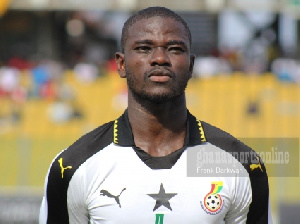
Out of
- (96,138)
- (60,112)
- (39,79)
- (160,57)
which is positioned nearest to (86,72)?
(39,79)

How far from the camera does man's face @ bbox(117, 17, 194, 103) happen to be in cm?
356

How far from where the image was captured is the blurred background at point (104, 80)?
497 inches

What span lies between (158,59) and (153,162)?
0.54 meters

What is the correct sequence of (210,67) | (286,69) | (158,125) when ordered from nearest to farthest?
(158,125) < (286,69) < (210,67)

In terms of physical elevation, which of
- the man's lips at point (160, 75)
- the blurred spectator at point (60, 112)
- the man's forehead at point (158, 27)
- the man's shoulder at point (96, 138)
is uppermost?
the blurred spectator at point (60, 112)

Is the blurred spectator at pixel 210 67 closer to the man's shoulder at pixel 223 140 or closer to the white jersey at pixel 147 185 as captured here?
the man's shoulder at pixel 223 140

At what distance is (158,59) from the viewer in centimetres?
354

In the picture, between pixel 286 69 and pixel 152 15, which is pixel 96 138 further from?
pixel 286 69

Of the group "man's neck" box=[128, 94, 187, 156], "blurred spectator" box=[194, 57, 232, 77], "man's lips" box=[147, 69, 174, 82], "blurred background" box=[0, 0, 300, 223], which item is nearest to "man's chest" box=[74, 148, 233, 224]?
"man's neck" box=[128, 94, 187, 156]

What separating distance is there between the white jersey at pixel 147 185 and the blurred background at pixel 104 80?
5643 mm

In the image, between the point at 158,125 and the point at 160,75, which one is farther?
the point at 158,125

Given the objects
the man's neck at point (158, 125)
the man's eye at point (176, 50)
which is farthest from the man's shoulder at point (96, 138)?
the man's eye at point (176, 50)

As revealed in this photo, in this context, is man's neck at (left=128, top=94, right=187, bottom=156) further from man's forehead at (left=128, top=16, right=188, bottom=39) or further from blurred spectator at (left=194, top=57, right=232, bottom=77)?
blurred spectator at (left=194, top=57, right=232, bottom=77)

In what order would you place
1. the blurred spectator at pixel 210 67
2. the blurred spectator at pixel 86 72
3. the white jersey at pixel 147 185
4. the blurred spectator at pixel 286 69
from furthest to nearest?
the blurred spectator at pixel 210 67
the blurred spectator at pixel 86 72
the blurred spectator at pixel 286 69
the white jersey at pixel 147 185
